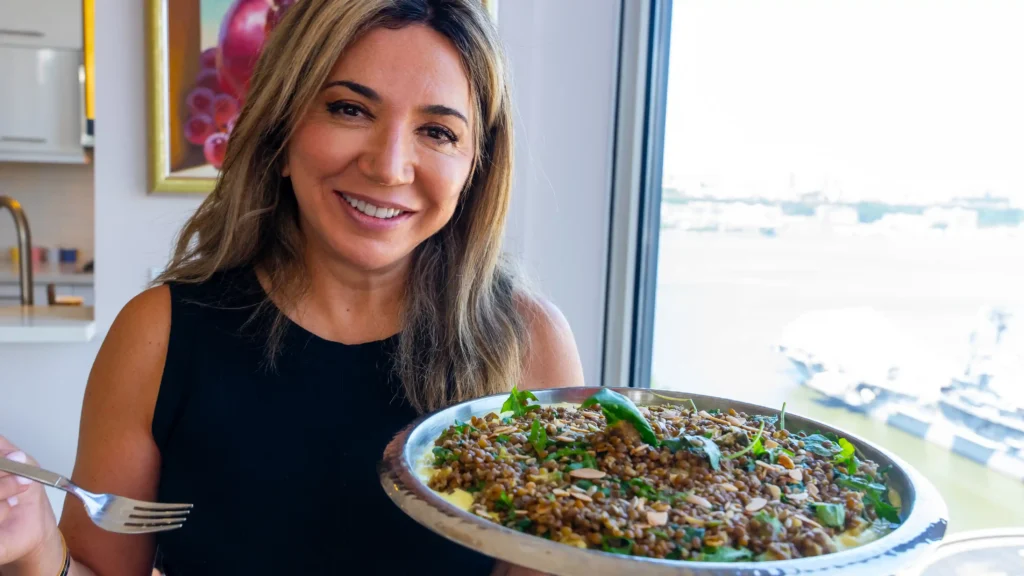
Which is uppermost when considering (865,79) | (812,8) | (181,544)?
(812,8)

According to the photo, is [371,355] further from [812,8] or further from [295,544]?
[812,8]

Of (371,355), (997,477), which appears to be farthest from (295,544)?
(997,477)

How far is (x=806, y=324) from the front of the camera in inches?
73.7

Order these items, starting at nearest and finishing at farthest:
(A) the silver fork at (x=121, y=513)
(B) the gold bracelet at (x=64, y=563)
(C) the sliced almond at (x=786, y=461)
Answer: (C) the sliced almond at (x=786, y=461)
(A) the silver fork at (x=121, y=513)
(B) the gold bracelet at (x=64, y=563)

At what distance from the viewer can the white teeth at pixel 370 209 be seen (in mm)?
1265

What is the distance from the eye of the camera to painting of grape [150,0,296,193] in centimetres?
294

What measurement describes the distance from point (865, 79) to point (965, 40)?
30 centimetres

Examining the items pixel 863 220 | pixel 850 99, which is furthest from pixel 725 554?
pixel 850 99

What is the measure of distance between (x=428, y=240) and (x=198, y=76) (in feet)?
6.24

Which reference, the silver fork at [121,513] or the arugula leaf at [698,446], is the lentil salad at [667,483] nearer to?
the arugula leaf at [698,446]

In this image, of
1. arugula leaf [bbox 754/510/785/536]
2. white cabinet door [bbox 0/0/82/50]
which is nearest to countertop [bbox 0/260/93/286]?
white cabinet door [bbox 0/0/82/50]

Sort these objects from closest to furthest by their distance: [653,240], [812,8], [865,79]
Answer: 1. [865,79]
2. [812,8]
3. [653,240]

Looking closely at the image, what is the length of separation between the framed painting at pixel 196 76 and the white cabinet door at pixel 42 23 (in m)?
2.33

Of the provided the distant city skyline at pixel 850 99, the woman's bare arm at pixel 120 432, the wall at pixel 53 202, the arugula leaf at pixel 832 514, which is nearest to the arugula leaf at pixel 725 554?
the arugula leaf at pixel 832 514
